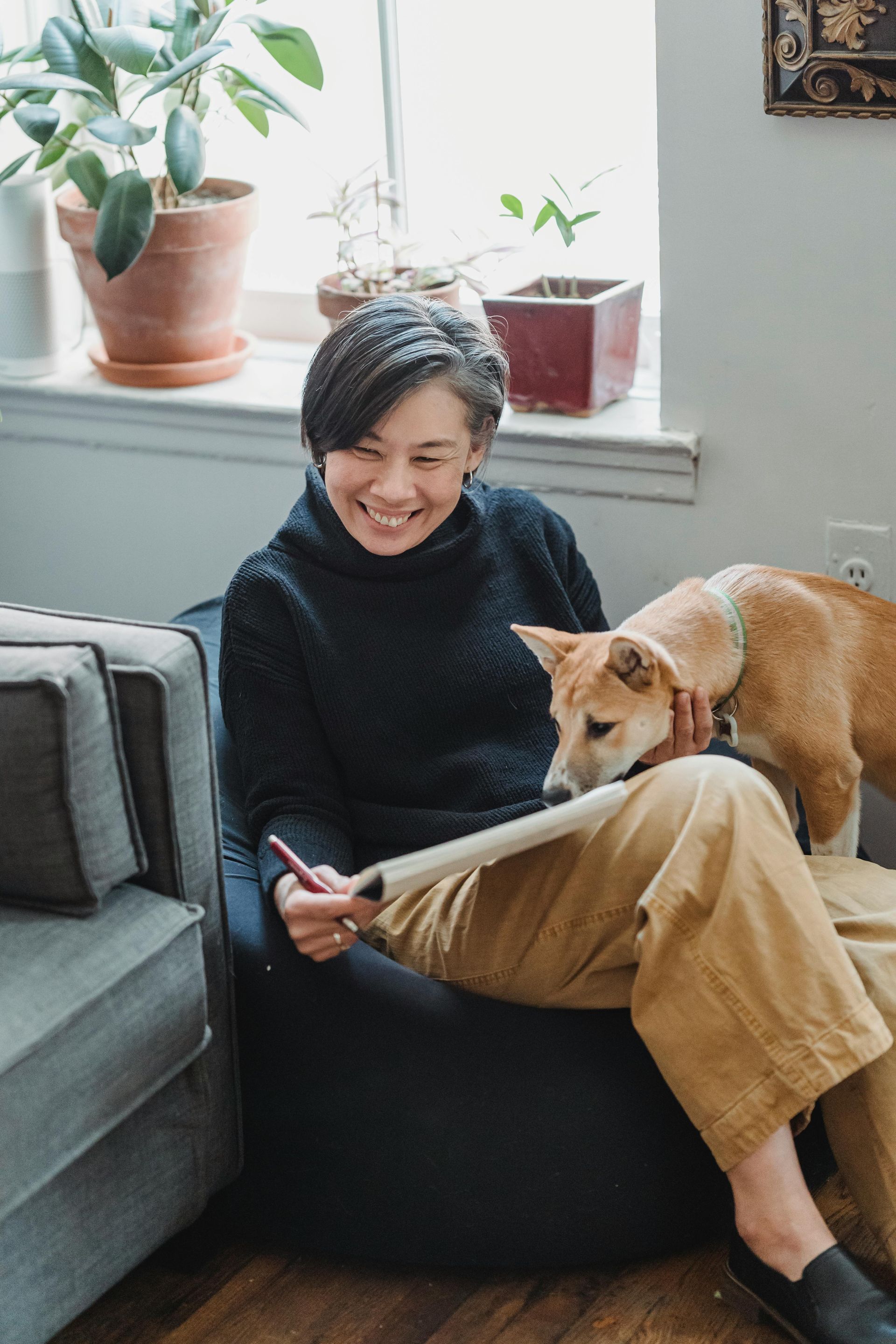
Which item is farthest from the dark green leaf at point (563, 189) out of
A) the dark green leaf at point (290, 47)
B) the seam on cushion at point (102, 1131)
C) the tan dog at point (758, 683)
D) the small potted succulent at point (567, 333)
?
the seam on cushion at point (102, 1131)

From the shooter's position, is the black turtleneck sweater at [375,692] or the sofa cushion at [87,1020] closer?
the sofa cushion at [87,1020]

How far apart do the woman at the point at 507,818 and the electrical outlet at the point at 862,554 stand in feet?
1.11

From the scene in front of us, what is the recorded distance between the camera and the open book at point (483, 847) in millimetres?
1138

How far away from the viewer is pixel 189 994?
1.34m

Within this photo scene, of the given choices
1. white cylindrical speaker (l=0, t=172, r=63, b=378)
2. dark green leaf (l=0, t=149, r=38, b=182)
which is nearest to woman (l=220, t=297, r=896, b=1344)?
dark green leaf (l=0, t=149, r=38, b=182)

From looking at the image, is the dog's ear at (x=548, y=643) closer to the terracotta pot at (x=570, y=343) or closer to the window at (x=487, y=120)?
the terracotta pot at (x=570, y=343)

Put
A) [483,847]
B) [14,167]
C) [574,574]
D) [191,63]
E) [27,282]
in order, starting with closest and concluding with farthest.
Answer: [483,847] < [574,574] < [191,63] < [14,167] < [27,282]

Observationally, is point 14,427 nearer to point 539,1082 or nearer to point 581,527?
point 581,527

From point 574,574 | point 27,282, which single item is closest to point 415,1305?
point 574,574

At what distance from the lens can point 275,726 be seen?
1.55m

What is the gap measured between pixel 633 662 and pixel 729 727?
0.69ft

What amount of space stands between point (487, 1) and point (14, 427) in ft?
3.46

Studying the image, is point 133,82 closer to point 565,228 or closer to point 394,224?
point 394,224

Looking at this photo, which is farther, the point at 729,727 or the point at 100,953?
the point at 729,727
